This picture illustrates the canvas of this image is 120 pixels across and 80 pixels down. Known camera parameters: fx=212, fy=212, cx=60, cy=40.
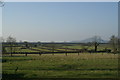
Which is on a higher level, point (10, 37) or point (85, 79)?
point (10, 37)

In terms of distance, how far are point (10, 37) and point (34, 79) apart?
3461 centimetres

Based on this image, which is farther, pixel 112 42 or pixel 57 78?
pixel 112 42

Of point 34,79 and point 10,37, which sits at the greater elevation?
point 10,37

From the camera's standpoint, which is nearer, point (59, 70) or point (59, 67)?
point (59, 70)

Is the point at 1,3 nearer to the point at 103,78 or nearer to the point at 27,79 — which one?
the point at 27,79

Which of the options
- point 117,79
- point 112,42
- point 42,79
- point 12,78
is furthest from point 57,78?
point 112,42

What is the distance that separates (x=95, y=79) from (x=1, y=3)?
7039 millimetres

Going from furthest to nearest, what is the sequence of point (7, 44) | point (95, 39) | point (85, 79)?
point (95, 39) → point (7, 44) → point (85, 79)

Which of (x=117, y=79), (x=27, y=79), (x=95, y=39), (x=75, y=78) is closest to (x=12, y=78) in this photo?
(x=27, y=79)

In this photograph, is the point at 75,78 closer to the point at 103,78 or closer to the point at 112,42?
the point at 103,78

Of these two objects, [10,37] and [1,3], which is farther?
[10,37]

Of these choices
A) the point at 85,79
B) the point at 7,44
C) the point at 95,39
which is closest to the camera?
the point at 85,79

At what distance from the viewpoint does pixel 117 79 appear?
12.1 meters

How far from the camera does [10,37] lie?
45469 mm
